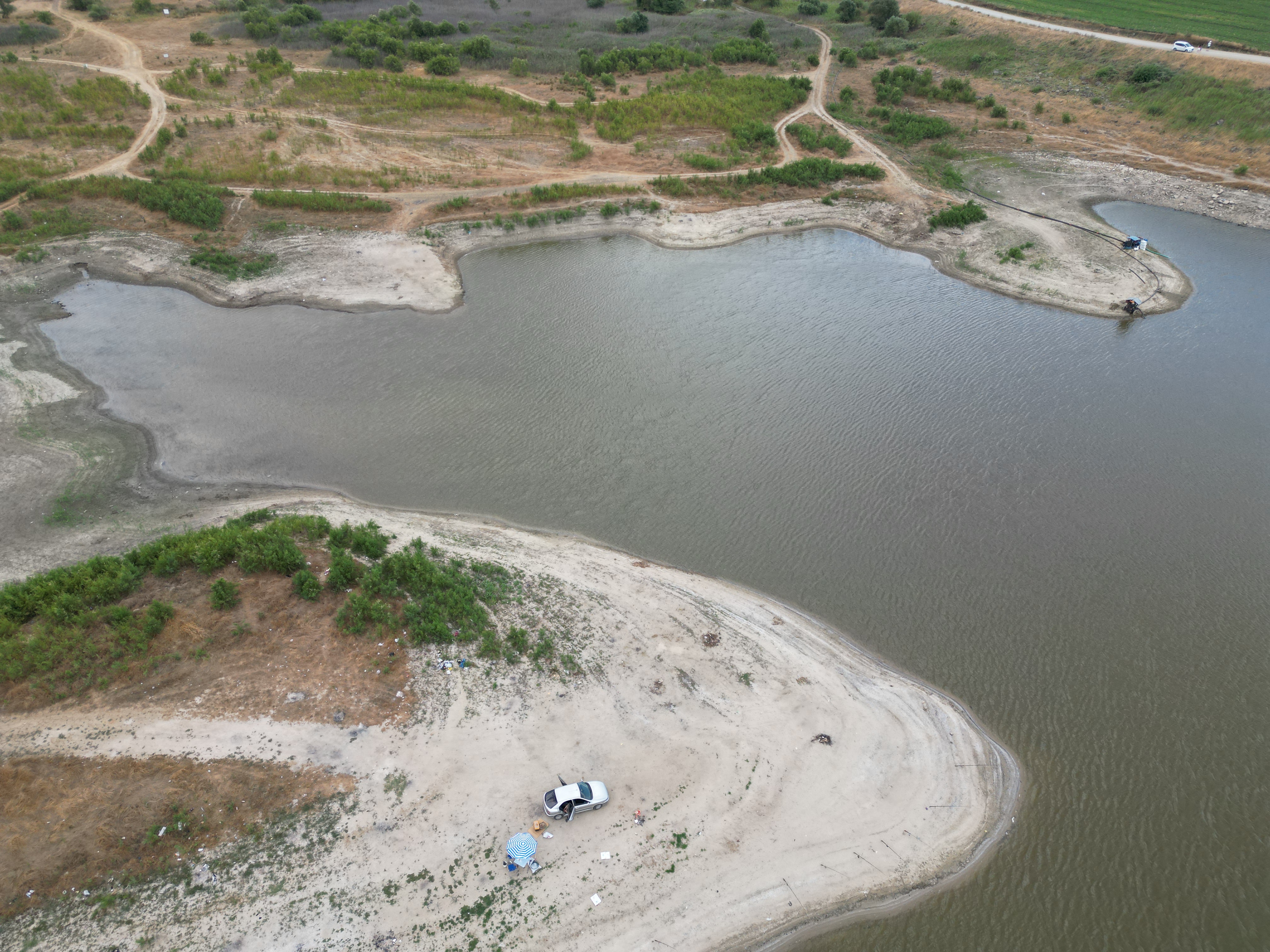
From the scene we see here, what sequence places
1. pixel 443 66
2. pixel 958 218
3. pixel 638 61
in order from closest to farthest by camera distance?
pixel 958 218
pixel 443 66
pixel 638 61

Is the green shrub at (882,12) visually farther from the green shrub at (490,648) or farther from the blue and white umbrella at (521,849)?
the blue and white umbrella at (521,849)

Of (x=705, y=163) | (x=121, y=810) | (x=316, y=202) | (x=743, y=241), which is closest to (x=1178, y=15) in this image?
(x=705, y=163)

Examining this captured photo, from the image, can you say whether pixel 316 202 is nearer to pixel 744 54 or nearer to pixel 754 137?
pixel 754 137

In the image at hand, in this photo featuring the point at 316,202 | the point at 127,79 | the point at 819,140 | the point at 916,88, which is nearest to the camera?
the point at 316,202

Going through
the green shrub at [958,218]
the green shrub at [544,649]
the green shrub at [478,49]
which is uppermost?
the green shrub at [478,49]

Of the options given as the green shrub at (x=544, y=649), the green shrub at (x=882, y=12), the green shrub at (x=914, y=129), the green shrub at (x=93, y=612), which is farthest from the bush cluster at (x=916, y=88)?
the green shrub at (x=93, y=612)

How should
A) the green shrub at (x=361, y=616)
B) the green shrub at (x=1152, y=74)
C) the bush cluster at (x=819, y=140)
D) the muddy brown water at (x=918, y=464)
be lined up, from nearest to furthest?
the muddy brown water at (x=918, y=464), the green shrub at (x=361, y=616), the bush cluster at (x=819, y=140), the green shrub at (x=1152, y=74)

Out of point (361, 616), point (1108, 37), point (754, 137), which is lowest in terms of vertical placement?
point (361, 616)
